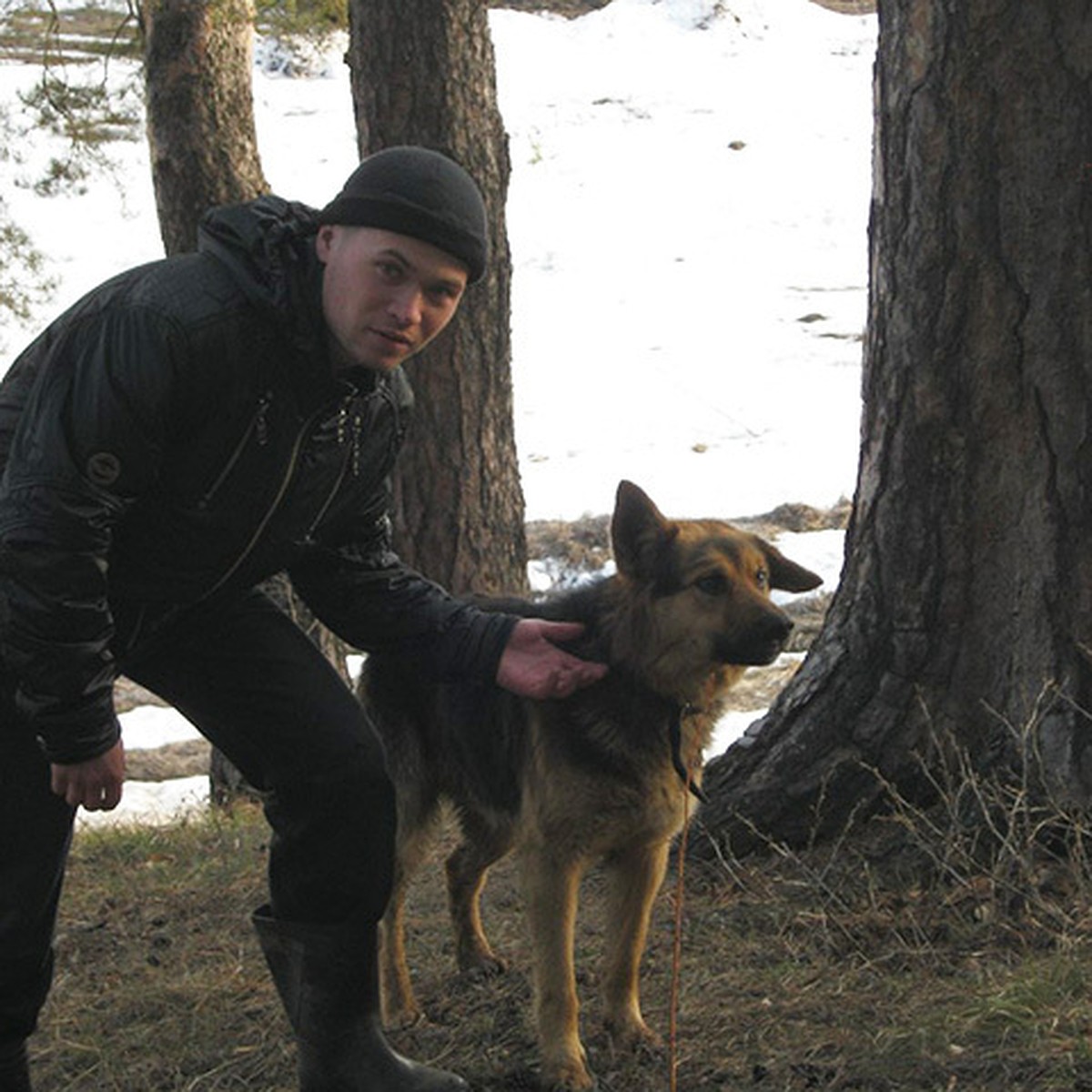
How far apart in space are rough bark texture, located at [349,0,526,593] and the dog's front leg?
3.66 meters

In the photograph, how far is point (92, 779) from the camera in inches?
131

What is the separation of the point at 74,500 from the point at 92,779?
0.62 meters

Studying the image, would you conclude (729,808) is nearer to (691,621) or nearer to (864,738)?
(864,738)

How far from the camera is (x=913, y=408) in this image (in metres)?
5.04

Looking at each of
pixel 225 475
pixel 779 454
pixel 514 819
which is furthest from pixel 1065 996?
pixel 779 454

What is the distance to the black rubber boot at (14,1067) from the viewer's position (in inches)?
149

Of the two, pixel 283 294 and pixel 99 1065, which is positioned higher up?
pixel 283 294

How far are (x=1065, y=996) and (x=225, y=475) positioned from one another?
8.30 ft

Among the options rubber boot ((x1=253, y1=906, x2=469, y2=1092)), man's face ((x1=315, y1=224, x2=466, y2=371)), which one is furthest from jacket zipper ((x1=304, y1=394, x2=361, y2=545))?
rubber boot ((x1=253, y1=906, x2=469, y2=1092))

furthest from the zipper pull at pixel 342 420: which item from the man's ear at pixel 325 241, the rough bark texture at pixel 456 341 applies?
the rough bark texture at pixel 456 341

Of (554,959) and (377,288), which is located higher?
(377,288)

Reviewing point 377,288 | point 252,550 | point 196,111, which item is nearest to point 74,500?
point 252,550

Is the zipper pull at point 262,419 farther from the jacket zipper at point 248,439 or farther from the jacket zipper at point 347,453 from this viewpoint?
the jacket zipper at point 347,453

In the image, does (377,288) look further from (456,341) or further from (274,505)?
(456,341)
